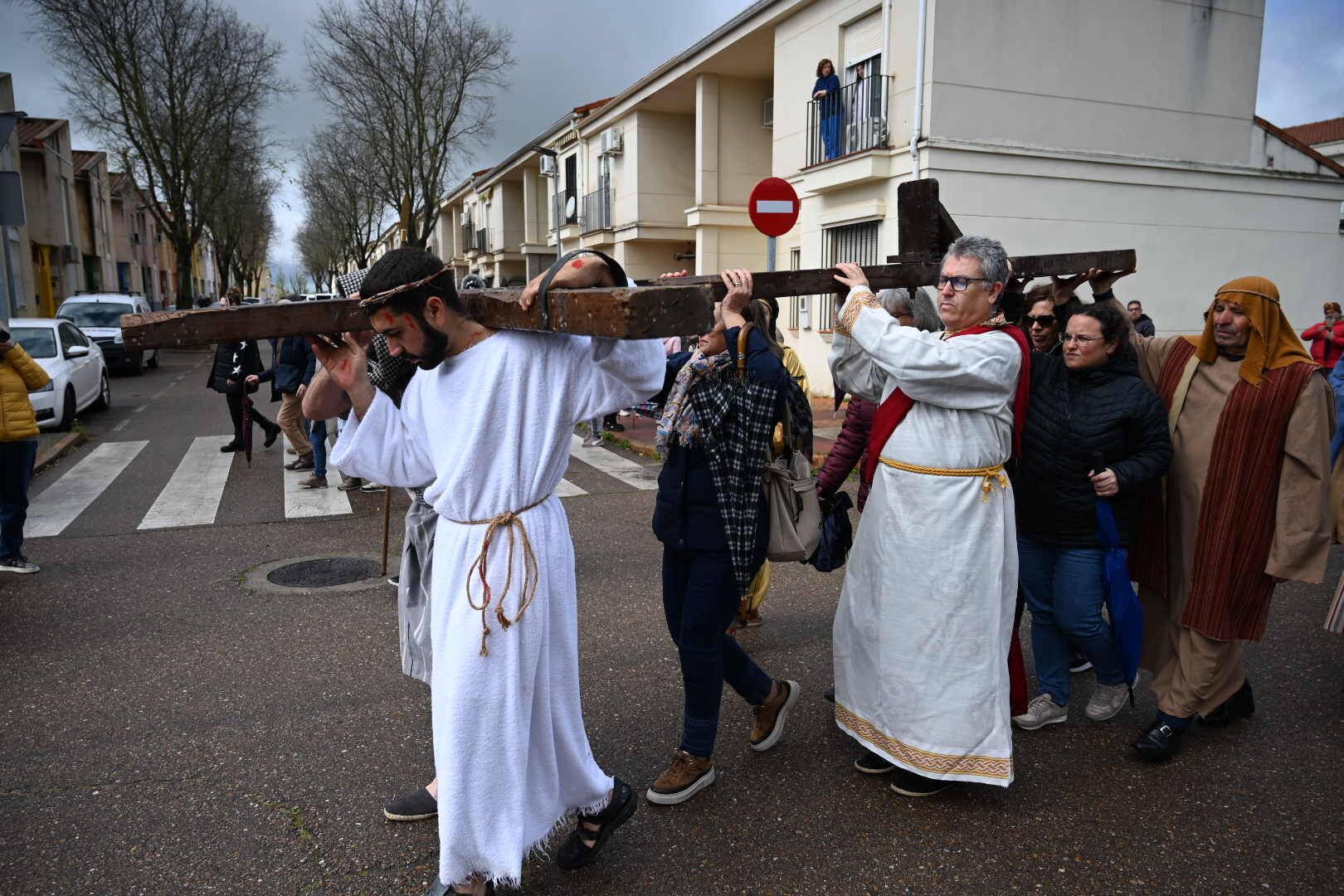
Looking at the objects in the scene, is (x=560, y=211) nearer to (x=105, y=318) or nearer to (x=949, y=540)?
(x=105, y=318)

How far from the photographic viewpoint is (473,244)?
1797 inches

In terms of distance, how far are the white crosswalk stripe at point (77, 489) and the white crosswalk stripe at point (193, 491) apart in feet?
1.92

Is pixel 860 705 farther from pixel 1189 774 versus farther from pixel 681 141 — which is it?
pixel 681 141

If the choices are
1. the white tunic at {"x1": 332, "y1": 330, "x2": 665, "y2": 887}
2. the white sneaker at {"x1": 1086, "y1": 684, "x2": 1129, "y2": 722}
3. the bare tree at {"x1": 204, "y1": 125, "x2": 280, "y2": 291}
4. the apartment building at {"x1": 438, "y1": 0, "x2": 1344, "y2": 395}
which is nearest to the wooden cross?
the white tunic at {"x1": 332, "y1": 330, "x2": 665, "y2": 887}

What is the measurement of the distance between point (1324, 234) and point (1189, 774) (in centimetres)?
1701

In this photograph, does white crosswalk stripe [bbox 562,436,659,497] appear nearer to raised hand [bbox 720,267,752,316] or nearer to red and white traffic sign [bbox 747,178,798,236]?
red and white traffic sign [bbox 747,178,798,236]

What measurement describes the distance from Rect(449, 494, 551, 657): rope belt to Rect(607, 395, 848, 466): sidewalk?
7.26m

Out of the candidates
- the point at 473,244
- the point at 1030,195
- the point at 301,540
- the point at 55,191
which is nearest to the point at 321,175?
the point at 473,244

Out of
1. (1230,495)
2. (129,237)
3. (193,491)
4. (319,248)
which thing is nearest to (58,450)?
(193,491)

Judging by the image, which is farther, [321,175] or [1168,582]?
[321,175]

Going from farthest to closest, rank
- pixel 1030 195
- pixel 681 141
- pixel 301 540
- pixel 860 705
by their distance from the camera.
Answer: pixel 681 141 < pixel 1030 195 < pixel 301 540 < pixel 860 705

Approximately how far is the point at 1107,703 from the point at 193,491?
26.3 ft

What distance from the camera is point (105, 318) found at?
21250mm

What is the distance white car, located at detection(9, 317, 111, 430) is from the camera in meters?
11.7
